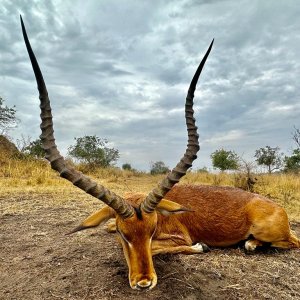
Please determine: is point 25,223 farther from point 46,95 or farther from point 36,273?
point 46,95

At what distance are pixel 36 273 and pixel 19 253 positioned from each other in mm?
1175

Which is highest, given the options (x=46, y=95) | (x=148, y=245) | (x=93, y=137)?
(x=93, y=137)

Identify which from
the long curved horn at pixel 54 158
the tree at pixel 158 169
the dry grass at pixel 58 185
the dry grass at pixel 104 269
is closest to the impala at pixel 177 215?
the long curved horn at pixel 54 158

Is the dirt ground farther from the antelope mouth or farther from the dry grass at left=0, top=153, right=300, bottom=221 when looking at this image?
the dry grass at left=0, top=153, right=300, bottom=221

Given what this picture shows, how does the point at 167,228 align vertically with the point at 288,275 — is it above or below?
above

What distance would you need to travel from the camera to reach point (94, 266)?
19.1 feet

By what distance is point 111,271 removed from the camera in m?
5.56

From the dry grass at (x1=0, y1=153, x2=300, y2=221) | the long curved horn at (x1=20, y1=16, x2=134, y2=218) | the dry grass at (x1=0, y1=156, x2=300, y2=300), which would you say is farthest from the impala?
the dry grass at (x1=0, y1=153, x2=300, y2=221)

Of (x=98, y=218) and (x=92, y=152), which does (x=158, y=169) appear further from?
(x=98, y=218)

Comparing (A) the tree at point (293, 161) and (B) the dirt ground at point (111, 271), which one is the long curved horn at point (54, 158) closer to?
(B) the dirt ground at point (111, 271)

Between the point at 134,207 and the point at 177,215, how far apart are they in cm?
187

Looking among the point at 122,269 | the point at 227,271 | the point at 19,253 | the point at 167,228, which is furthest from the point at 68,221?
the point at 227,271

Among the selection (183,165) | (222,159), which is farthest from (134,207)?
(222,159)

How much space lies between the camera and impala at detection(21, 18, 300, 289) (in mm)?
4812
